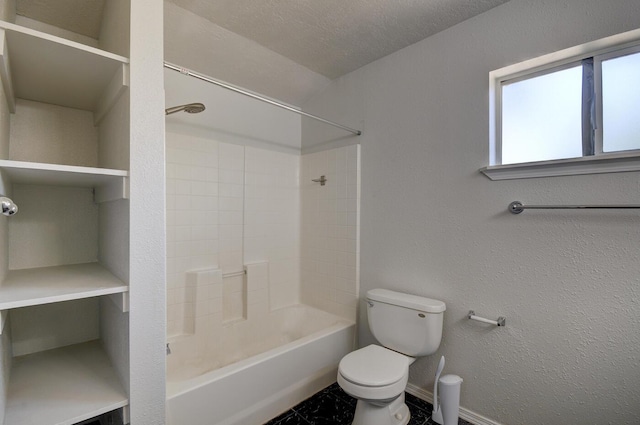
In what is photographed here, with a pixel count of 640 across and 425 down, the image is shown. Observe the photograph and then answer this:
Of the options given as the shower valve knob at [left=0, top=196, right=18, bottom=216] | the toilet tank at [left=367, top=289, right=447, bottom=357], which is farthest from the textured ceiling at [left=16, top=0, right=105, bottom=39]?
the toilet tank at [left=367, top=289, right=447, bottom=357]

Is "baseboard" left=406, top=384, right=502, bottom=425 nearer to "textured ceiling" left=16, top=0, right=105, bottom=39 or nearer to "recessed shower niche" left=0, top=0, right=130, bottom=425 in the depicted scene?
"recessed shower niche" left=0, top=0, right=130, bottom=425

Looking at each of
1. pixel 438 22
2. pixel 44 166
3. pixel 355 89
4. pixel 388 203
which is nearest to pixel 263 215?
pixel 388 203

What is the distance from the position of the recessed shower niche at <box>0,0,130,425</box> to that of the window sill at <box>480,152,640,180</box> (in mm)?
1856

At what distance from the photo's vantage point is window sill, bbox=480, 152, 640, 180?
51.0 inches

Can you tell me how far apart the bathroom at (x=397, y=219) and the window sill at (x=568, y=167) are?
3 centimetres

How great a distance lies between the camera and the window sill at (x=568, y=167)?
1.29 meters

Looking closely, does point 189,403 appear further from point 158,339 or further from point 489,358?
point 489,358

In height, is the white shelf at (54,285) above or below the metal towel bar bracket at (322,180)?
below

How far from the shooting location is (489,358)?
1697mm

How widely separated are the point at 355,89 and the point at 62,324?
2478 mm

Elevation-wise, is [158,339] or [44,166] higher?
[44,166]

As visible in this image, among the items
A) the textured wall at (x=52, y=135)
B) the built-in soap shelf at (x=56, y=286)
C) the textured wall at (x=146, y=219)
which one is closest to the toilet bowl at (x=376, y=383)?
the textured wall at (x=146, y=219)

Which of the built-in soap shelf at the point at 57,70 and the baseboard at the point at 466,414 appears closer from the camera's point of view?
the built-in soap shelf at the point at 57,70

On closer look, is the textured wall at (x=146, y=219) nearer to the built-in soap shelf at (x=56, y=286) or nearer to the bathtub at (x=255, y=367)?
the built-in soap shelf at (x=56, y=286)
